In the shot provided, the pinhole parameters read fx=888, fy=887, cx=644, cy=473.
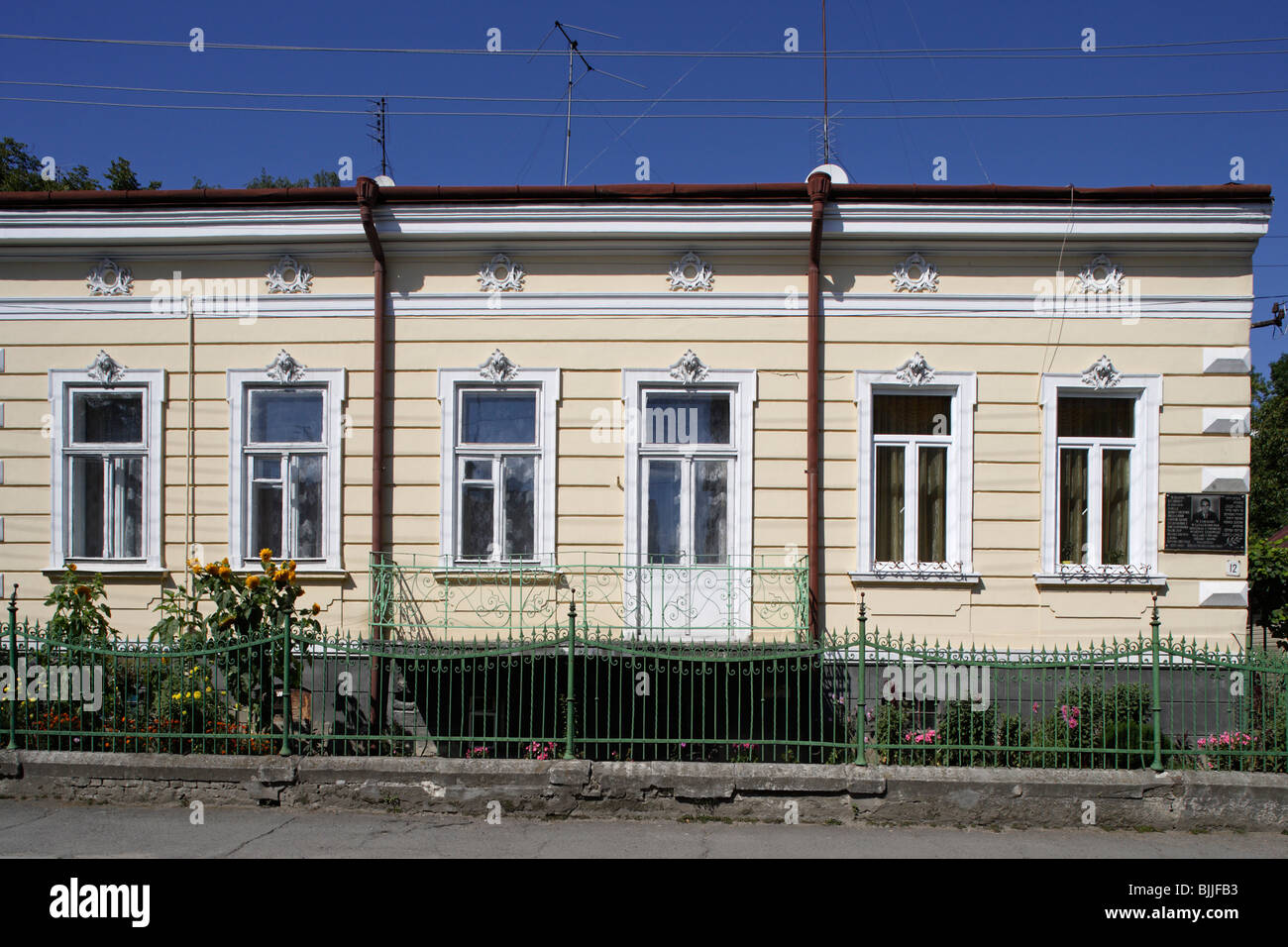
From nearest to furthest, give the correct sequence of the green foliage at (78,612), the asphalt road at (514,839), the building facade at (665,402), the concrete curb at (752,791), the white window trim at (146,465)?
the asphalt road at (514,839), the concrete curb at (752,791), the green foliage at (78,612), the building facade at (665,402), the white window trim at (146,465)

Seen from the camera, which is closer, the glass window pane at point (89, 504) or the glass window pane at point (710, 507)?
the glass window pane at point (710, 507)

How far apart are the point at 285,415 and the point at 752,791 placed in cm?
578

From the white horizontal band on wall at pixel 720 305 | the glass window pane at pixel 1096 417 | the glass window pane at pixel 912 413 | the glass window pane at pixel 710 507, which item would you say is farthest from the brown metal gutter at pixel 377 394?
the glass window pane at pixel 1096 417

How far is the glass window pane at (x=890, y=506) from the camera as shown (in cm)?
860

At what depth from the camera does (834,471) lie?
8539 mm

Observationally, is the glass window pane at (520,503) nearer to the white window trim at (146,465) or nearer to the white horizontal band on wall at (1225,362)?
the white window trim at (146,465)

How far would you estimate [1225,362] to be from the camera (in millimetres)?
8469

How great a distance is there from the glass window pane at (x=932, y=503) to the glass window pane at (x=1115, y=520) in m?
1.50

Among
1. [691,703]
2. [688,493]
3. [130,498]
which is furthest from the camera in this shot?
[130,498]

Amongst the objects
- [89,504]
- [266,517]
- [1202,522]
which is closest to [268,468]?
[266,517]

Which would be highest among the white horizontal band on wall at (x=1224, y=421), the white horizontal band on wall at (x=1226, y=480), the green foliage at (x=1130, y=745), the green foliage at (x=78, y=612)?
the white horizontal band on wall at (x=1224, y=421)

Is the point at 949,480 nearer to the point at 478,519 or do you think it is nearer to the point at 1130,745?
the point at 1130,745

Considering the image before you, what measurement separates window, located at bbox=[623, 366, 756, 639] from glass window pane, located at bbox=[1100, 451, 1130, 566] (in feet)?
11.2
